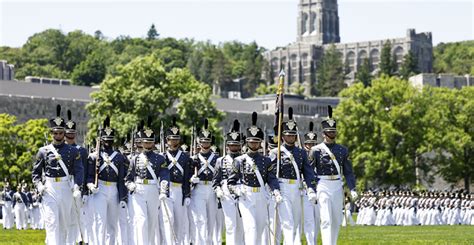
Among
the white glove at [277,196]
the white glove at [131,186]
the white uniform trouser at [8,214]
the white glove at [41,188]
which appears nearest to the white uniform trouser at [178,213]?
the white glove at [131,186]

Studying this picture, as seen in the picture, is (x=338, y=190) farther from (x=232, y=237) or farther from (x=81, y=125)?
(x=81, y=125)

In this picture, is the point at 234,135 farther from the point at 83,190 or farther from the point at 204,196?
the point at 83,190

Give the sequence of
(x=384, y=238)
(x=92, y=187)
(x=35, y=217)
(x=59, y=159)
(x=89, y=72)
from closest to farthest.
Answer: (x=59, y=159) → (x=92, y=187) → (x=384, y=238) → (x=35, y=217) → (x=89, y=72)

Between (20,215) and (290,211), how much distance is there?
30.2 meters

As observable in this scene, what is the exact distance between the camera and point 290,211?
2112 cm

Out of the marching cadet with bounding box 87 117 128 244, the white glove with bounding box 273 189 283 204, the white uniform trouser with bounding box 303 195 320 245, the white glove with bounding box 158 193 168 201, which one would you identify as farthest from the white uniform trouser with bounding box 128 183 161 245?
the white uniform trouser with bounding box 303 195 320 245

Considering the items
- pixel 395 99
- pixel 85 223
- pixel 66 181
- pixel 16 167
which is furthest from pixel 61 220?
pixel 395 99

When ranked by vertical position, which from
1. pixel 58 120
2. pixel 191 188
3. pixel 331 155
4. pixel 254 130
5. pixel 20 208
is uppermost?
pixel 58 120

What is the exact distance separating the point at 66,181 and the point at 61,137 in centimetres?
85

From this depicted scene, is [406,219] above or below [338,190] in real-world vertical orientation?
below

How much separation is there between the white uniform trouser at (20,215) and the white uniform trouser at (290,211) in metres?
28.5

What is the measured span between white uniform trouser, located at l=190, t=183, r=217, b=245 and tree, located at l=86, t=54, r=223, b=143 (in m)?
50.9

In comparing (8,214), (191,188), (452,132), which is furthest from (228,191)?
(452,132)

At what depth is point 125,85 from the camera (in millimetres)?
79188
